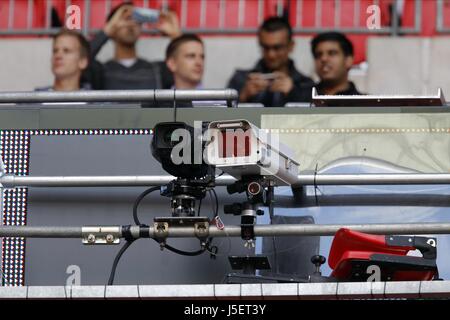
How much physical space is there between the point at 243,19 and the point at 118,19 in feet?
Answer: 5.35

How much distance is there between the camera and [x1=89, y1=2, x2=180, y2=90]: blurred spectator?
35.9 ft

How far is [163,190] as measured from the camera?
671 cm

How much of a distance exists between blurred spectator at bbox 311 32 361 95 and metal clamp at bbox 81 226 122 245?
362 centimetres

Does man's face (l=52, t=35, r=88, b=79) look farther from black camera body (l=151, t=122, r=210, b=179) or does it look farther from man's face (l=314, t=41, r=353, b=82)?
black camera body (l=151, t=122, r=210, b=179)

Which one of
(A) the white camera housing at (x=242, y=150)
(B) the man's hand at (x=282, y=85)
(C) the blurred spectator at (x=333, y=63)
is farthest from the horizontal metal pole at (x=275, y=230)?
(B) the man's hand at (x=282, y=85)

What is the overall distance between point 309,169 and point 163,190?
1.29 meters

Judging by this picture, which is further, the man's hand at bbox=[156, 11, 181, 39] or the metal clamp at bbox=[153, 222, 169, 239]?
the man's hand at bbox=[156, 11, 181, 39]

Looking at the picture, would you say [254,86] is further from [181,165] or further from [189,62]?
[181,165]

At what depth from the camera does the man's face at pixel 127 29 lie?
1137 cm

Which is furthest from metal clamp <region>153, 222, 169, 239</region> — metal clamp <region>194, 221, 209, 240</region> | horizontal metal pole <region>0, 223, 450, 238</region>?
metal clamp <region>194, 221, 209, 240</region>

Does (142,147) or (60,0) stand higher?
(60,0)

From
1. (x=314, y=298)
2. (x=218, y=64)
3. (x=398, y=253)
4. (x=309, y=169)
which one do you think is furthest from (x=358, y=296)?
(x=218, y=64)

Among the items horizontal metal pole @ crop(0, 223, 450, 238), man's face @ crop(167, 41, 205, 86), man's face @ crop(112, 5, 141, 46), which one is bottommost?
horizontal metal pole @ crop(0, 223, 450, 238)

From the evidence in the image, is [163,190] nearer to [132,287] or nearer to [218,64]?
[132,287]
